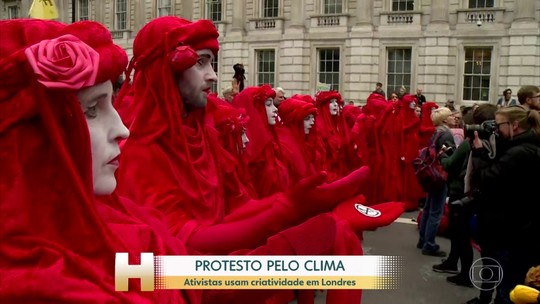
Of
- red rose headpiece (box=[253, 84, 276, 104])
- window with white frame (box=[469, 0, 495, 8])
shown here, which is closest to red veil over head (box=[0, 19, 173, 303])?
red rose headpiece (box=[253, 84, 276, 104])

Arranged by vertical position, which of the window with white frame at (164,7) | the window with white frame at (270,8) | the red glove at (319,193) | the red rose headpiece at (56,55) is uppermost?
the window with white frame at (164,7)

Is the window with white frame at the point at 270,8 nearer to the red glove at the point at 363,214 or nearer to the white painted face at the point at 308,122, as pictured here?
the white painted face at the point at 308,122

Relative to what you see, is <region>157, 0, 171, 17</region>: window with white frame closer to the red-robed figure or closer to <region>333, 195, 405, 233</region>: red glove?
the red-robed figure

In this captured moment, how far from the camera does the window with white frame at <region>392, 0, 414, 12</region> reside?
2053 centimetres

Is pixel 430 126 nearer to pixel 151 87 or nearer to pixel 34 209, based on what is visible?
pixel 151 87

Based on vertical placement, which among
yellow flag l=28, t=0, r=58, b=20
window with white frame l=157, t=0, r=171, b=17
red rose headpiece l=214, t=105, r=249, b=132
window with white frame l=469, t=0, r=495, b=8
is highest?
window with white frame l=157, t=0, r=171, b=17

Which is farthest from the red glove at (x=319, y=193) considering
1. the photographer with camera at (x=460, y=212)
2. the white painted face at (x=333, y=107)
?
the white painted face at (x=333, y=107)

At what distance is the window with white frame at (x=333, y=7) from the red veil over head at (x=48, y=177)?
21.6m

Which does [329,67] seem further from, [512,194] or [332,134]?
[512,194]

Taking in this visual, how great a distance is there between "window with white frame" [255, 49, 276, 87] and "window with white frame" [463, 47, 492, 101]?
324 inches

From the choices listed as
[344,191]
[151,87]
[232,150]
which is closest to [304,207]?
[344,191]

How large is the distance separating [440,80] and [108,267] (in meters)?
20.0

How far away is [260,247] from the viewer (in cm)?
175

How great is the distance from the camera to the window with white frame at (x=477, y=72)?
1958 centimetres
